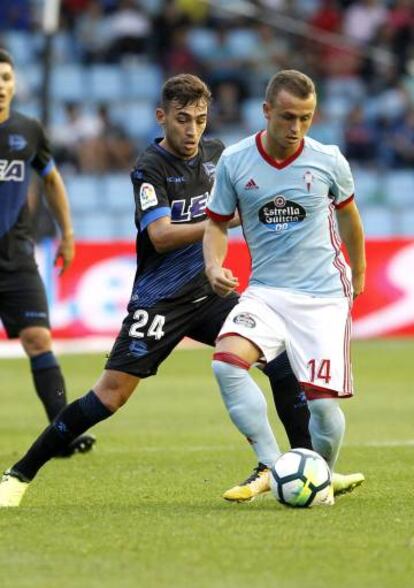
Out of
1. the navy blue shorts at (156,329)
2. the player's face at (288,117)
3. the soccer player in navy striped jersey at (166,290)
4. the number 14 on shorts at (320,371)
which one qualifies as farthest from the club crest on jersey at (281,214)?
the navy blue shorts at (156,329)

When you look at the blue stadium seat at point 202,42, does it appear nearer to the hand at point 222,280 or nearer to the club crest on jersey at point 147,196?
the club crest on jersey at point 147,196

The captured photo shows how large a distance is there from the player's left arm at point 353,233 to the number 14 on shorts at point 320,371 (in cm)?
52

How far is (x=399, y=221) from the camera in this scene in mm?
21812

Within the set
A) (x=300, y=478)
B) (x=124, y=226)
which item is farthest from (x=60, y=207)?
(x=124, y=226)

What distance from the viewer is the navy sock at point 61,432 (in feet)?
24.9

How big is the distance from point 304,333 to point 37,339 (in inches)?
131

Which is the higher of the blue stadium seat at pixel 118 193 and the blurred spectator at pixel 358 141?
the blurred spectator at pixel 358 141

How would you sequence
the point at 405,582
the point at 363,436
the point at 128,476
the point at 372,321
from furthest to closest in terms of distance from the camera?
the point at 372,321 → the point at 363,436 → the point at 128,476 → the point at 405,582

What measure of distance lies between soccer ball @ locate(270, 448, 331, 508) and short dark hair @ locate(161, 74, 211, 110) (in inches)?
71.9

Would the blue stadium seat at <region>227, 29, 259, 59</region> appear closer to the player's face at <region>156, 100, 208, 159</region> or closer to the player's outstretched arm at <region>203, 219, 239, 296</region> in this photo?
the player's face at <region>156, 100, 208, 159</region>

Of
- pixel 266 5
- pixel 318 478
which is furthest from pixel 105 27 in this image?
pixel 318 478

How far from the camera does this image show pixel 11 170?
10156 mm

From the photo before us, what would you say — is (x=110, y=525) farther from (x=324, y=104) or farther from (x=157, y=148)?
(x=324, y=104)

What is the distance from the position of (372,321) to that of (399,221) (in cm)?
272
